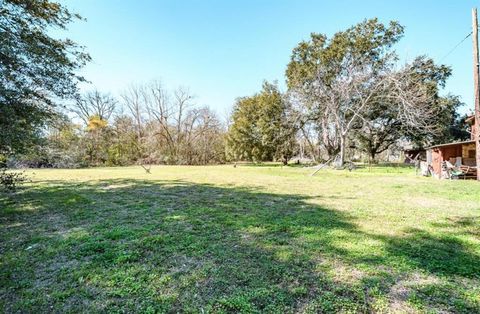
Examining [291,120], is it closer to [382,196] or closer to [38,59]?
[382,196]

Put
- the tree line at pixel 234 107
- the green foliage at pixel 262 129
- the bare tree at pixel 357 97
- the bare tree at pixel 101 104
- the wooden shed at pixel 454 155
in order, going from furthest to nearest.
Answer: the bare tree at pixel 101 104
the green foliage at pixel 262 129
the bare tree at pixel 357 97
the wooden shed at pixel 454 155
the tree line at pixel 234 107

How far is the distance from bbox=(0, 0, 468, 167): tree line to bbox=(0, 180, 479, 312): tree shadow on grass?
3.27 m

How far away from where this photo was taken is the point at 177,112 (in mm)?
31875

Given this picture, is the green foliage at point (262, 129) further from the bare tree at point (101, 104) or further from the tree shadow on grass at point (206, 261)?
the tree shadow on grass at point (206, 261)

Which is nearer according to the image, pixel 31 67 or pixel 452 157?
pixel 31 67

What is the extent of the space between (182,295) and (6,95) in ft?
19.8

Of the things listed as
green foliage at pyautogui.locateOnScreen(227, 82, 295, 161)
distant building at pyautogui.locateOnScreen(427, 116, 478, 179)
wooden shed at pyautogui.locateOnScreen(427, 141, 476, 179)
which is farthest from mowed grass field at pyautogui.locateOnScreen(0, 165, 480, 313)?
green foliage at pyautogui.locateOnScreen(227, 82, 295, 161)

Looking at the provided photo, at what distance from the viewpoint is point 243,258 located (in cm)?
306

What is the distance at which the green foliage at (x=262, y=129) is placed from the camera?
23.9 m

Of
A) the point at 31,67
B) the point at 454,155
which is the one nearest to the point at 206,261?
the point at 31,67

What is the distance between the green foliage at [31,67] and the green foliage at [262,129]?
18.0 meters

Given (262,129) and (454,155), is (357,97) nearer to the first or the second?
(454,155)

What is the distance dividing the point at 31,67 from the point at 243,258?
6723mm

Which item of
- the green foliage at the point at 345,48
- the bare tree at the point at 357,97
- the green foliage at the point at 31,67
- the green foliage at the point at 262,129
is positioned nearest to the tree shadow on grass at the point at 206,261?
the green foliage at the point at 31,67
